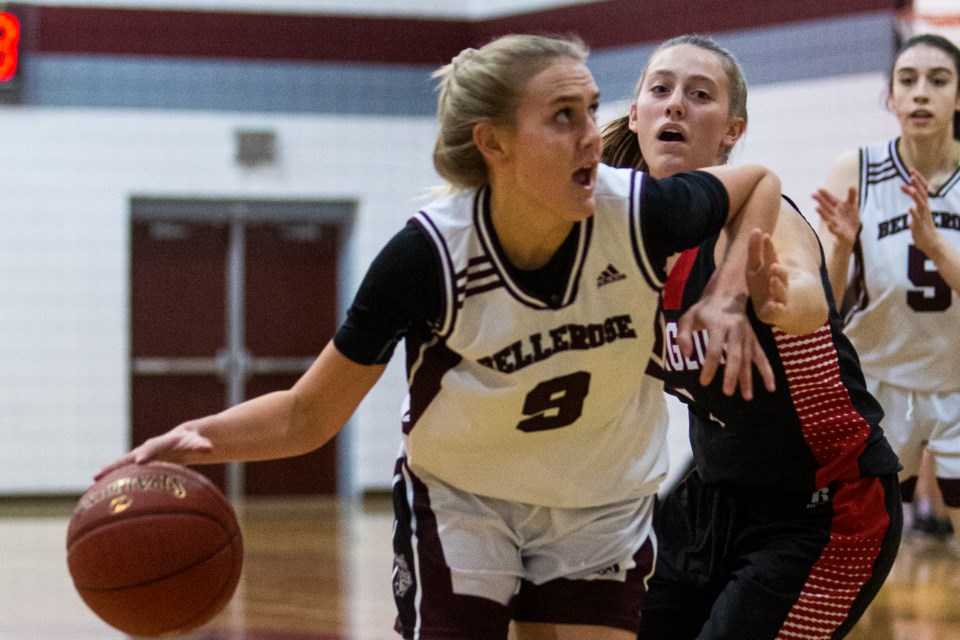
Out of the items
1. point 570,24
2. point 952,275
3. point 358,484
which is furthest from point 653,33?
point 952,275

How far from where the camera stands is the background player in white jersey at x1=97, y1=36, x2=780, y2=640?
2.42m

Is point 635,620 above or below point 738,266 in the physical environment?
below

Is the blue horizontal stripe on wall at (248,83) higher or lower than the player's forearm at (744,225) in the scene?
higher

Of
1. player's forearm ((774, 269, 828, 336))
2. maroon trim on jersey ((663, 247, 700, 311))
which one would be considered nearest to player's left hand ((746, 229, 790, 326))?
player's forearm ((774, 269, 828, 336))

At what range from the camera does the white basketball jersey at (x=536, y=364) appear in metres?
2.42

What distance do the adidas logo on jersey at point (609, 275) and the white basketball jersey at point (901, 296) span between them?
2607 millimetres

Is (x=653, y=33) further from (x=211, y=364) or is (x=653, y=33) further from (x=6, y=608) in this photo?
(x=6, y=608)

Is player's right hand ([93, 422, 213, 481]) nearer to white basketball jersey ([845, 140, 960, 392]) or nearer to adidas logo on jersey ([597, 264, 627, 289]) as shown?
adidas logo on jersey ([597, 264, 627, 289])

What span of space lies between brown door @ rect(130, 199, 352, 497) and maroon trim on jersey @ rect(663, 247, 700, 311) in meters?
8.50

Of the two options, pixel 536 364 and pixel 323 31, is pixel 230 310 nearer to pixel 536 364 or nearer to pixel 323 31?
pixel 323 31

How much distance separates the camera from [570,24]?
1040 centimetres

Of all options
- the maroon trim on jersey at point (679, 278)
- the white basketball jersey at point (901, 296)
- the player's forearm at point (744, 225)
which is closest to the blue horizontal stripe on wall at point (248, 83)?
the white basketball jersey at point (901, 296)

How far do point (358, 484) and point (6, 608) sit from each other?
5.32m

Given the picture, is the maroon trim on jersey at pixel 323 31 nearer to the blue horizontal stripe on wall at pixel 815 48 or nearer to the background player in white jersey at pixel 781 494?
the blue horizontal stripe on wall at pixel 815 48
